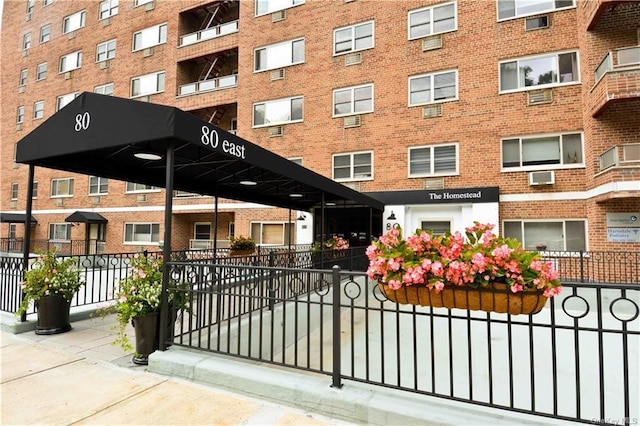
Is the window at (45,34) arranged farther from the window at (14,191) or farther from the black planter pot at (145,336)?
the black planter pot at (145,336)

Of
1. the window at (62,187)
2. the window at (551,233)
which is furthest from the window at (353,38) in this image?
the window at (62,187)

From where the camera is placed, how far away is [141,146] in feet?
16.9

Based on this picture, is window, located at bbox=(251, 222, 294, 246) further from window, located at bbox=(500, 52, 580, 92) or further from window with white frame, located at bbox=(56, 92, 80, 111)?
window with white frame, located at bbox=(56, 92, 80, 111)

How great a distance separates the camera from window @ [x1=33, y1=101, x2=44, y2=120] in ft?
82.9

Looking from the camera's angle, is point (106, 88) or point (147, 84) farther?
point (106, 88)

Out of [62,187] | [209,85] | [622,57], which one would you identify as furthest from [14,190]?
[622,57]

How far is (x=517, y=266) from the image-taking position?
8.41 ft

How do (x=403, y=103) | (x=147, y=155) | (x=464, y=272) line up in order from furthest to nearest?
(x=403, y=103) < (x=147, y=155) < (x=464, y=272)

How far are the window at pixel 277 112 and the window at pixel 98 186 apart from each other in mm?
11977

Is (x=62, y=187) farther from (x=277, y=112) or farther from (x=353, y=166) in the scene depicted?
(x=353, y=166)

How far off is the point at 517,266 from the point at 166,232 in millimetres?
3959

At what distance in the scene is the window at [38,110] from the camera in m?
25.3

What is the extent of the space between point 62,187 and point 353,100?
2197cm

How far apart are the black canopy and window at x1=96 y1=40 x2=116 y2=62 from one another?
20605mm
